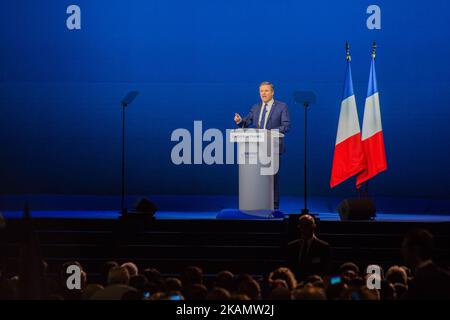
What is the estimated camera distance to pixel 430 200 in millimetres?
10352

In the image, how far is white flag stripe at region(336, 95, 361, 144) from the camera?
9281 mm

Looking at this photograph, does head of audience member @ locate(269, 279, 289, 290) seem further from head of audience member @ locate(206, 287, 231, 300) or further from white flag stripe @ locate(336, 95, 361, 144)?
white flag stripe @ locate(336, 95, 361, 144)

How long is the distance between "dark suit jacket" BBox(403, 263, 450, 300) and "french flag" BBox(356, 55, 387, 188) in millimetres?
5839

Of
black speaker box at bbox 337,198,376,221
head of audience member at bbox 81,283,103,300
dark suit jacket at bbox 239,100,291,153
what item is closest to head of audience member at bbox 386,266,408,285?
head of audience member at bbox 81,283,103,300

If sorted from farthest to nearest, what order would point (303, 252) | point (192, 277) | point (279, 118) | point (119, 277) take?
point (279, 118)
point (303, 252)
point (192, 277)
point (119, 277)

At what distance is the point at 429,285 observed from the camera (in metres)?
3.35

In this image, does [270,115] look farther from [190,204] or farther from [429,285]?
[429,285]

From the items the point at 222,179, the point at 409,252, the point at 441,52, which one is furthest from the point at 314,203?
the point at 409,252

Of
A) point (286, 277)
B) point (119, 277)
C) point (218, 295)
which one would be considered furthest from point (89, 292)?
point (286, 277)

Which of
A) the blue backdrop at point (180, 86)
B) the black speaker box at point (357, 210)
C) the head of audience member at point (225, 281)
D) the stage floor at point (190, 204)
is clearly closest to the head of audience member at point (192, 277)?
the head of audience member at point (225, 281)

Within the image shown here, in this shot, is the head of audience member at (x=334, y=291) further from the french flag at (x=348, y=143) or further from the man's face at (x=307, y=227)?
the french flag at (x=348, y=143)

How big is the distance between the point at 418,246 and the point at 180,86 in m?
7.65

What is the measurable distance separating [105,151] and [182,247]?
355 cm
